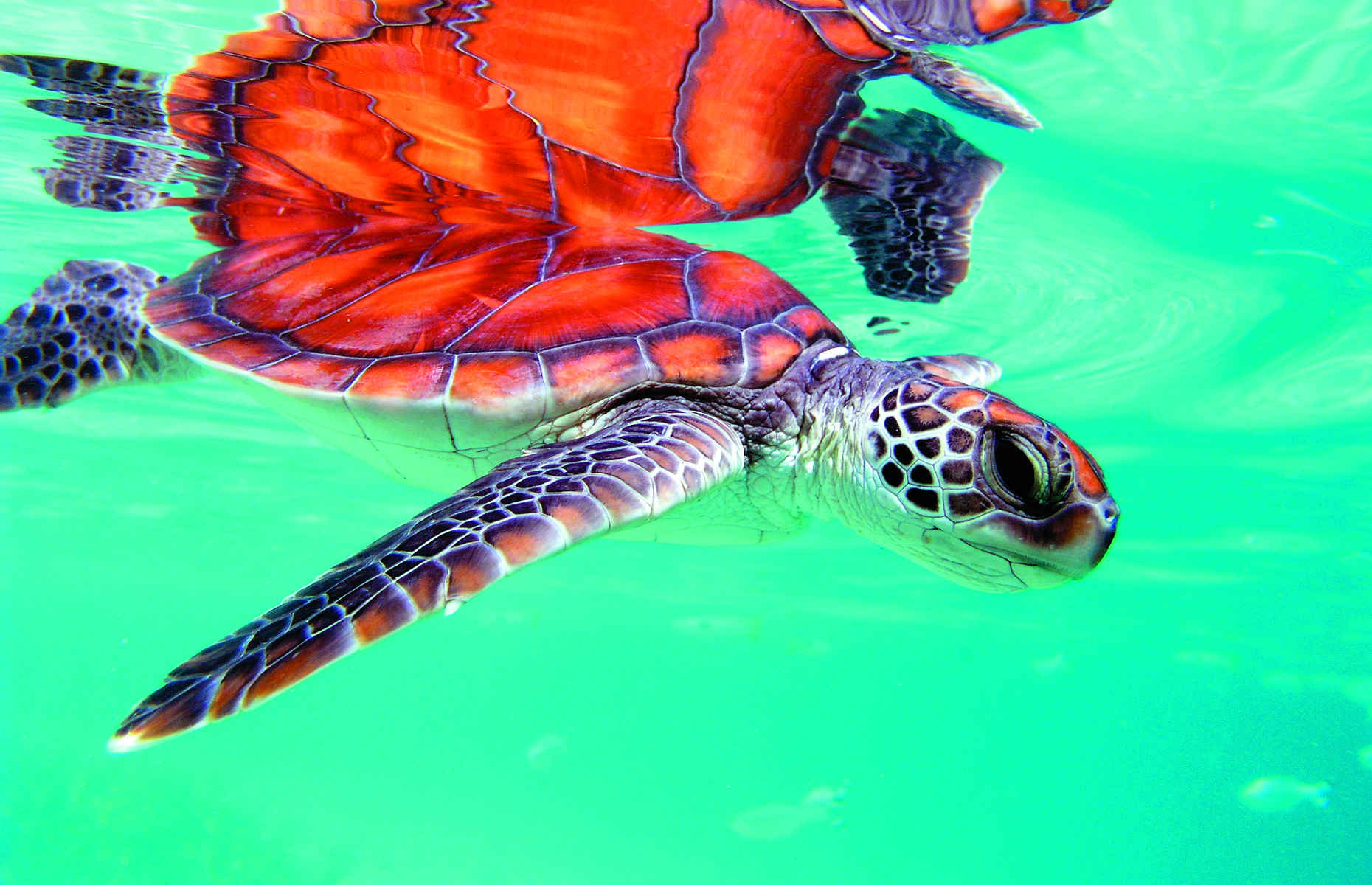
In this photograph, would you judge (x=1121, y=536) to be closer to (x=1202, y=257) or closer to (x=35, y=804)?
(x=1202, y=257)

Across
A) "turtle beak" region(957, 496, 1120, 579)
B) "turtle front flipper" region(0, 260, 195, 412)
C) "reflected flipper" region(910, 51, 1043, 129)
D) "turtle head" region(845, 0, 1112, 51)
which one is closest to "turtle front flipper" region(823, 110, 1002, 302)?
"reflected flipper" region(910, 51, 1043, 129)

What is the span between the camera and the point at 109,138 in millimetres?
4754

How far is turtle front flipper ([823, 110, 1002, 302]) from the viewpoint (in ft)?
14.9

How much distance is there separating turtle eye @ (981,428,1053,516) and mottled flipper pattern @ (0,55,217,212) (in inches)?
A: 189

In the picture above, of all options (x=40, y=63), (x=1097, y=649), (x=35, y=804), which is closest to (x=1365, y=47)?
(x=40, y=63)

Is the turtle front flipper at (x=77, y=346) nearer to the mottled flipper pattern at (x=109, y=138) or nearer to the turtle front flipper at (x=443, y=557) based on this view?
the mottled flipper pattern at (x=109, y=138)

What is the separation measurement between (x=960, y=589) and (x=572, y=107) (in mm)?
16451

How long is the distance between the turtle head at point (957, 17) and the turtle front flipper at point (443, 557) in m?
2.27

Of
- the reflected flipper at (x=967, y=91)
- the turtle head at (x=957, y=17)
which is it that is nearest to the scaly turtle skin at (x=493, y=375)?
the reflected flipper at (x=967, y=91)

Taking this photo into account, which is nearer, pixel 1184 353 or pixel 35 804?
pixel 1184 353

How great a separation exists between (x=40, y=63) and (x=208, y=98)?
2.79 feet

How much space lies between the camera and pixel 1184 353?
7426 mm

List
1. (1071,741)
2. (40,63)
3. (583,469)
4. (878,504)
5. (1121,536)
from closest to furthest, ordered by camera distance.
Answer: (583,469)
(878,504)
(40,63)
(1121,536)
(1071,741)

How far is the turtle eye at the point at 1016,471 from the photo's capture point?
2.35 metres
